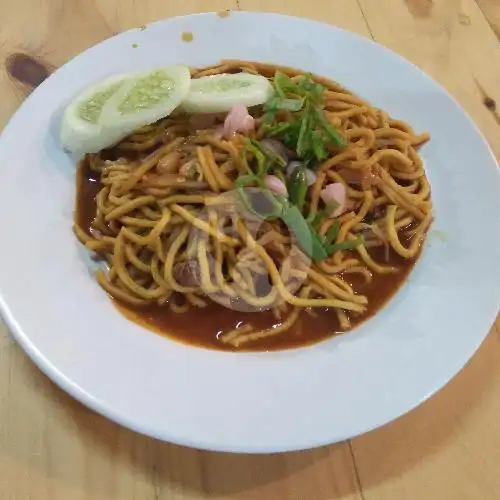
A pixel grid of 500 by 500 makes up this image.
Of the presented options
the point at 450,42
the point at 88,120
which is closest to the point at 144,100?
the point at 88,120

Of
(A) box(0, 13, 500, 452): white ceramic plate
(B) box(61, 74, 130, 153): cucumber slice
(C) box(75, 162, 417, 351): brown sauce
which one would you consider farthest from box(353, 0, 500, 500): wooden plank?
(B) box(61, 74, 130, 153): cucumber slice

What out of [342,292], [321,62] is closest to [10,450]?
[342,292]

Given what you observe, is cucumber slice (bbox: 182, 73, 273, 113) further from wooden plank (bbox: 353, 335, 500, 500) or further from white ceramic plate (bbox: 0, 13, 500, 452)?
wooden plank (bbox: 353, 335, 500, 500)

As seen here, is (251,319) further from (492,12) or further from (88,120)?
(492,12)

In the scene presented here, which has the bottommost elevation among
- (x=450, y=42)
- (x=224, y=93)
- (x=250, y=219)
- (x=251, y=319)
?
(x=251, y=319)

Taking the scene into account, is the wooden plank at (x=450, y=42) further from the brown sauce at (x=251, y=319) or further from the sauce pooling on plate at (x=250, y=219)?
the brown sauce at (x=251, y=319)

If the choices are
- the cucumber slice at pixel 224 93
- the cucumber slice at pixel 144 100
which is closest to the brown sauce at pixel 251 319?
the cucumber slice at pixel 144 100
